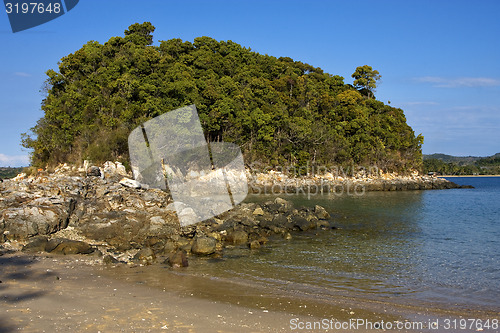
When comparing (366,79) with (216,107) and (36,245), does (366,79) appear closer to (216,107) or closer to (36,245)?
(216,107)

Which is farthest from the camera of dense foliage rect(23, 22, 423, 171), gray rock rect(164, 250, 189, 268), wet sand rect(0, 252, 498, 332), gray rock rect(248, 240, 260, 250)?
dense foliage rect(23, 22, 423, 171)

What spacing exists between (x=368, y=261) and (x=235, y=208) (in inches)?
410

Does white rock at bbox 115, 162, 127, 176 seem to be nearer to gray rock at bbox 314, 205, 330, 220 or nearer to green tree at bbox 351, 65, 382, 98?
gray rock at bbox 314, 205, 330, 220

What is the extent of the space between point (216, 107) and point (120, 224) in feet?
103

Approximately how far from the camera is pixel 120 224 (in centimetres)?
1596

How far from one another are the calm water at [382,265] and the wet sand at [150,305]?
0.97m

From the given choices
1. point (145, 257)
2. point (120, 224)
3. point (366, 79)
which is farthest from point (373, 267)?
point (366, 79)

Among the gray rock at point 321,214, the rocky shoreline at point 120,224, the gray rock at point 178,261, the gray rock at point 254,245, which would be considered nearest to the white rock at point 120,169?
the rocky shoreline at point 120,224

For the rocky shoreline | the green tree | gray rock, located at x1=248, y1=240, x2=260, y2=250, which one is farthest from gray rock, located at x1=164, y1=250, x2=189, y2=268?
the green tree

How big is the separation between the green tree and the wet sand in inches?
3063

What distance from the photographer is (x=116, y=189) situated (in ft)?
68.8

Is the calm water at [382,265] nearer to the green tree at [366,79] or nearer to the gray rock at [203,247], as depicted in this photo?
the gray rock at [203,247]

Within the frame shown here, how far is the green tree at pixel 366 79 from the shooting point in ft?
267

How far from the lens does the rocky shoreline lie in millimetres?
13370
